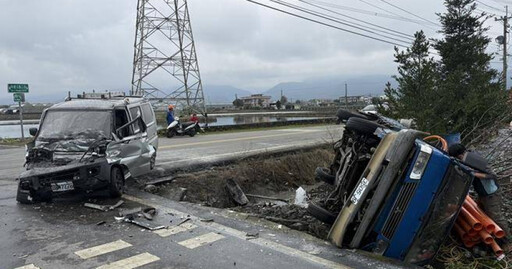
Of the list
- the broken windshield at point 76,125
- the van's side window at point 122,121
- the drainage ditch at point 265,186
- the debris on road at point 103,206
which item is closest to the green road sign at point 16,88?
the broken windshield at point 76,125

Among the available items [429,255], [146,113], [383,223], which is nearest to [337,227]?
[383,223]

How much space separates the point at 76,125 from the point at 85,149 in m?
0.86

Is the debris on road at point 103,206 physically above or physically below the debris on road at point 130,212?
above

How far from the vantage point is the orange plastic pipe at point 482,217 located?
5.03 meters

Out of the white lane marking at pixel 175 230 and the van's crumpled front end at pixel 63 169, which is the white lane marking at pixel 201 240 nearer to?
the white lane marking at pixel 175 230

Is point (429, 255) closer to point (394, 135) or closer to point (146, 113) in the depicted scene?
point (394, 135)

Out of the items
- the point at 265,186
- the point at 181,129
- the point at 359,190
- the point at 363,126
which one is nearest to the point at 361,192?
the point at 359,190

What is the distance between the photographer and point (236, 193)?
9625 mm

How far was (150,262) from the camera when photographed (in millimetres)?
4746

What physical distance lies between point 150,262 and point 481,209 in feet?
14.0

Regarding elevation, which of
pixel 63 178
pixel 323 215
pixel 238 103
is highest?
pixel 238 103

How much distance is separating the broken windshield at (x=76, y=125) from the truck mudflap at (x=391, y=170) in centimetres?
537

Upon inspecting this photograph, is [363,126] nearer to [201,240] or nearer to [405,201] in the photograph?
[405,201]

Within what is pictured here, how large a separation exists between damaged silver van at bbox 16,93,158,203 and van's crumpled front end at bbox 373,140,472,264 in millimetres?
5060
